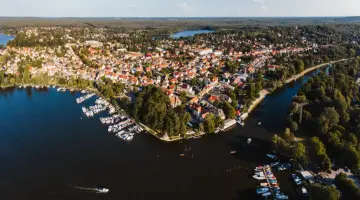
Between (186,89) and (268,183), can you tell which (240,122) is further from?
(186,89)

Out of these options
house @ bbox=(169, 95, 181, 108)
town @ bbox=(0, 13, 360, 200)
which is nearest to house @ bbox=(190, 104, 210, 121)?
town @ bbox=(0, 13, 360, 200)

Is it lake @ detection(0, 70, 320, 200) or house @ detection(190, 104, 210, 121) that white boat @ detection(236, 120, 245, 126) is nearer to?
lake @ detection(0, 70, 320, 200)

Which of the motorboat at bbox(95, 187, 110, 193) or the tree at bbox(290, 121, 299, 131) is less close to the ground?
the tree at bbox(290, 121, 299, 131)

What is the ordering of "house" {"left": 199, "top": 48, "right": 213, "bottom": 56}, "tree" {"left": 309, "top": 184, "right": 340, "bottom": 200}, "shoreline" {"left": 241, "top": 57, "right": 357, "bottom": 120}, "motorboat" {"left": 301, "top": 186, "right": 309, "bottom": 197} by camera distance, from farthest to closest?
"house" {"left": 199, "top": 48, "right": 213, "bottom": 56} < "shoreline" {"left": 241, "top": 57, "right": 357, "bottom": 120} < "motorboat" {"left": 301, "top": 186, "right": 309, "bottom": 197} < "tree" {"left": 309, "top": 184, "right": 340, "bottom": 200}

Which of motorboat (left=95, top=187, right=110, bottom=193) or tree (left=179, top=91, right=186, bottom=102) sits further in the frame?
tree (left=179, top=91, right=186, bottom=102)

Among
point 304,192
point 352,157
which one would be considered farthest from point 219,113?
point 352,157

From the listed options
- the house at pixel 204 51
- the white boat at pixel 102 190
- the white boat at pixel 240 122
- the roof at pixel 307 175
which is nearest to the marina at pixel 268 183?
the roof at pixel 307 175

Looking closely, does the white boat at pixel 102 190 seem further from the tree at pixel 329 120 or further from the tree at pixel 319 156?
the tree at pixel 329 120
